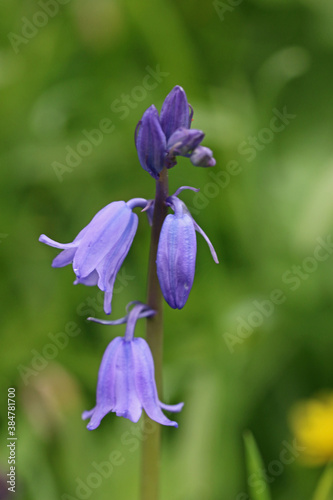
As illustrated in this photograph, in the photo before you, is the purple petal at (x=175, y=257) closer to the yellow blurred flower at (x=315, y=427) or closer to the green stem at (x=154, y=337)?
the green stem at (x=154, y=337)

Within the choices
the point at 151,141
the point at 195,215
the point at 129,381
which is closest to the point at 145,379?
the point at 129,381

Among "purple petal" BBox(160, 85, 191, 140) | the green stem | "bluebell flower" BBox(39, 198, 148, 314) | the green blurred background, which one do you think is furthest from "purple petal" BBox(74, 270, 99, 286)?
the green blurred background

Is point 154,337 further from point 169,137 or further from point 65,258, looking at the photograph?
point 169,137

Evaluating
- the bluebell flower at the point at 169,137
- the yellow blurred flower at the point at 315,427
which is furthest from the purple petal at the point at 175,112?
the yellow blurred flower at the point at 315,427

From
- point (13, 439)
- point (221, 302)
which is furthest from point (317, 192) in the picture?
point (13, 439)

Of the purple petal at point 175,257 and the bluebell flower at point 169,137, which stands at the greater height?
the bluebell flower at point 169,137

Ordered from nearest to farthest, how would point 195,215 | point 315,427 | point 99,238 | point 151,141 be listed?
point 151,141, point 99,238, point 315,427, point 195,215
